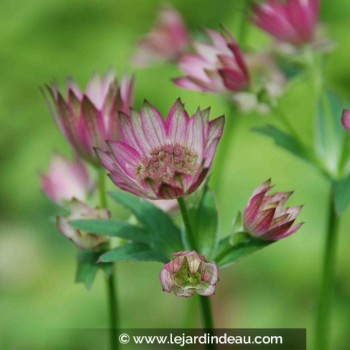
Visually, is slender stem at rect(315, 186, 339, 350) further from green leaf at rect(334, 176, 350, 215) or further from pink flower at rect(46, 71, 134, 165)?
pink flower at rect(46, 71, 134, 165)

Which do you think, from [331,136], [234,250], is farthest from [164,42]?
[234,250]

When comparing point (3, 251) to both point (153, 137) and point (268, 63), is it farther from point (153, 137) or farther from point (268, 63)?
point (153, 137)

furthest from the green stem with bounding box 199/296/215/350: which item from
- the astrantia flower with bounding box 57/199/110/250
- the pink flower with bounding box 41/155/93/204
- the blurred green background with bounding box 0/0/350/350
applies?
the blurred green background with bounding box 0/0/350/350

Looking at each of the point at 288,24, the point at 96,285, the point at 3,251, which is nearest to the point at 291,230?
the point at 288,24

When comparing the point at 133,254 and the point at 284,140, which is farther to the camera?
the point at 284,140

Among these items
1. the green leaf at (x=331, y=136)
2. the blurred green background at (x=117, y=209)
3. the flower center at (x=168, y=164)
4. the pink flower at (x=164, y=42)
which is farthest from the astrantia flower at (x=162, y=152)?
the pink flower at (x=164, y=42)

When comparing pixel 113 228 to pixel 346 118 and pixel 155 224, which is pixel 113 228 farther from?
pixel 346 118
